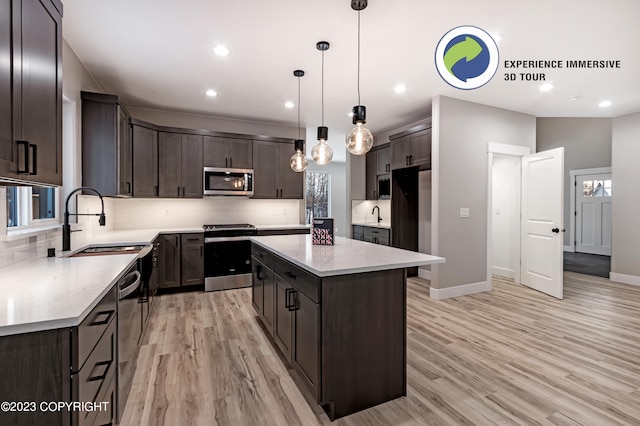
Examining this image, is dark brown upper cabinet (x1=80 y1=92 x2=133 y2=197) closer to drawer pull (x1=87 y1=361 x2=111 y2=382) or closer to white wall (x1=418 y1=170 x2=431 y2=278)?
drawer pull (x1=87 y1=361 x2=111 y2=382)

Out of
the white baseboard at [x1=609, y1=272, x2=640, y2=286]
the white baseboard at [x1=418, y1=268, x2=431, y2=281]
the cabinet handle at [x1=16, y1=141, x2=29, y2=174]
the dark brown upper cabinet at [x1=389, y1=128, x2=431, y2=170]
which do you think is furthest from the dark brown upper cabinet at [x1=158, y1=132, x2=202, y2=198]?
the white baseboard at [x1=609, y1=272, x2=640, y2=286]

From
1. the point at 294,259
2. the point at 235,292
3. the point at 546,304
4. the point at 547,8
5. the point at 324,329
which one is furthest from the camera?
the point at 235,292

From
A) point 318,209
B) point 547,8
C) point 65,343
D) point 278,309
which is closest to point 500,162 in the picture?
point 547,8

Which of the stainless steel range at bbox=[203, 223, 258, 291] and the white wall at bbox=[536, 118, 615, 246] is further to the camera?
the white wall at bbox=[536, 118, 615, 246]

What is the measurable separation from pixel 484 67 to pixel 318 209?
264 inches

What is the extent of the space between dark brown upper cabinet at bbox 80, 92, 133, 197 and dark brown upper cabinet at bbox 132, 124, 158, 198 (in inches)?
36.5

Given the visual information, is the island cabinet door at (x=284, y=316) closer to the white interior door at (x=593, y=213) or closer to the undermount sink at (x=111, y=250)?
the undermount sink at (x=111, y=250)

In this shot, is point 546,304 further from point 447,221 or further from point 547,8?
point 547,8

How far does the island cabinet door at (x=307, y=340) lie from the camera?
5.86ft

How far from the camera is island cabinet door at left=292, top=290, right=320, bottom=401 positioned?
1786 mm

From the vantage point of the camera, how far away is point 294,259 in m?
2.01

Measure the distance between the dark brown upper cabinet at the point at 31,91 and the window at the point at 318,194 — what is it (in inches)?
303

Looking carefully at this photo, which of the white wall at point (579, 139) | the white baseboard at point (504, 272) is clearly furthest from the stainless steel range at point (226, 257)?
the white wall at point (579, 139)

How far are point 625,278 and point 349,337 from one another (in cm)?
576
